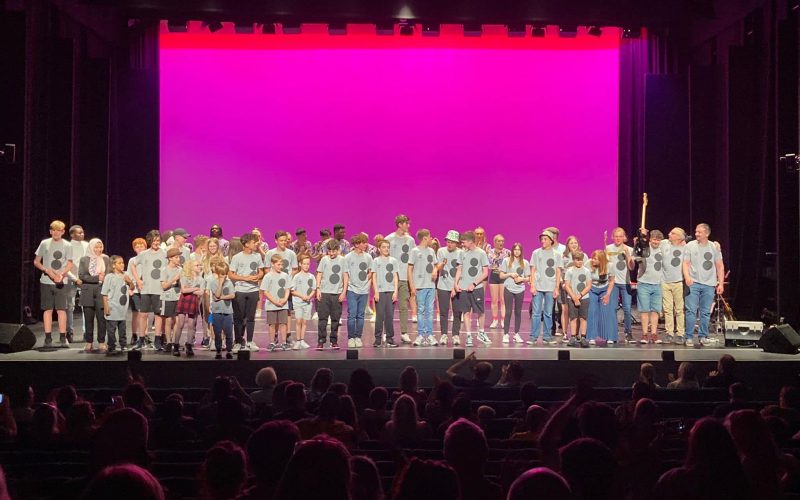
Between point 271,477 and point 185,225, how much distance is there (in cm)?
1587

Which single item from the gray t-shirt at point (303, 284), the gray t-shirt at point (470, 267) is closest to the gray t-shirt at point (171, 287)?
the gray t-shirt at point (303, 284)

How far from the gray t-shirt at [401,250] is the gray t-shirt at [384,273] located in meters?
0.95

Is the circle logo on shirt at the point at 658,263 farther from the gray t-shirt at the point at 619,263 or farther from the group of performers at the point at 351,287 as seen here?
the gray t-shirt at the point at 619,263

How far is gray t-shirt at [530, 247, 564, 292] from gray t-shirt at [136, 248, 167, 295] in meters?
5.33

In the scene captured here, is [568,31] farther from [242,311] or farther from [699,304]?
[242,311]

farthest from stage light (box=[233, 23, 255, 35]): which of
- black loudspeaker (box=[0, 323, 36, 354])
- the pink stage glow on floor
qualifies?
black loudspeaker (box=[0, 323, 36, 354])

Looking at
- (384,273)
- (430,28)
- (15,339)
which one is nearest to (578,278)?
(384,273)

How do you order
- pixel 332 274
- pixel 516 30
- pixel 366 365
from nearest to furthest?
1. pixel 366 365
2. pixel 332 274
3. pixel 516 30

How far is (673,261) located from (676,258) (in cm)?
6

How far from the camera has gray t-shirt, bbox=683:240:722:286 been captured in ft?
39.3

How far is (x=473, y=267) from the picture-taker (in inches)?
487

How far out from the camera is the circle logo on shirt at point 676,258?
40.0ft

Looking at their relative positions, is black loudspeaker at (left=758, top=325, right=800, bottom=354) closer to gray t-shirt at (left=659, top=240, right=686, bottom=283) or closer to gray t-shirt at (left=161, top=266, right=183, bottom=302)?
gray t-shirt at (left=659, top=240, right=686, bottom=283)

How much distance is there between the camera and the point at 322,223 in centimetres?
1861
